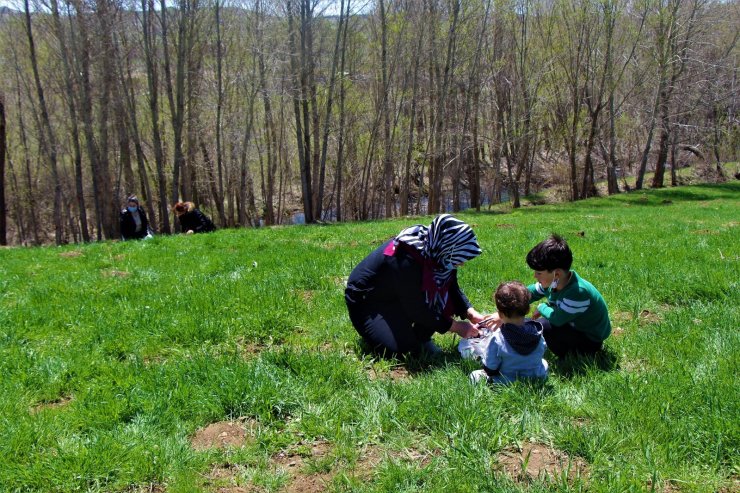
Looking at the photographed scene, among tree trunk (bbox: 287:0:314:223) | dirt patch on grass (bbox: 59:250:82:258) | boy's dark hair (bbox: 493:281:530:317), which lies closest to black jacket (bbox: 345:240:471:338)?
boy's dark hair (bbox: 493:281:530:317)

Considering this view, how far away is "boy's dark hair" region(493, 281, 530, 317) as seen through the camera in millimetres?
3635

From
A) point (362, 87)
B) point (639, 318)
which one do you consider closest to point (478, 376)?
point (639, 318)

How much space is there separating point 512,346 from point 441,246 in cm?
92

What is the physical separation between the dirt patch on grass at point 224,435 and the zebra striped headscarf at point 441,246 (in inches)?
66.0

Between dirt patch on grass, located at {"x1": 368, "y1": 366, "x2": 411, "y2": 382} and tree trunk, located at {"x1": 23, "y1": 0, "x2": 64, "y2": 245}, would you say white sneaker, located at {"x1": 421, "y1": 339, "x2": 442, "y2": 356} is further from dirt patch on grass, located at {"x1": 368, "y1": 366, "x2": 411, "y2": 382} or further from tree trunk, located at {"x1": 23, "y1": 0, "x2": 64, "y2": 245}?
tree trunk, located at {"x1": 23, "y1": 0, "x2": 64, "y2": 245}

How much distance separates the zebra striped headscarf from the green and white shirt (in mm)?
597

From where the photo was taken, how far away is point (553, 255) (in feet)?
12.7

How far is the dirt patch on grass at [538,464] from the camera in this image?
2689 millimetres

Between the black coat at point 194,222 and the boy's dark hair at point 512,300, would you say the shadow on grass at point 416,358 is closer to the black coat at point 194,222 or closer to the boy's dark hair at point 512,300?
the boy's dark hair at point 512,300

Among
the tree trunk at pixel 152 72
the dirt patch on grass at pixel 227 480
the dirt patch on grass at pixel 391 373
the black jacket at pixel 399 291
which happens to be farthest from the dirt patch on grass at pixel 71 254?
the tree trunk at pixel 152 72

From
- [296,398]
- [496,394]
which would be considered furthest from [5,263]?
[496,394]

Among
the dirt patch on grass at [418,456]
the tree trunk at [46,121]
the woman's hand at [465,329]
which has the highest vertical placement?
the tree trunk at [46,121]

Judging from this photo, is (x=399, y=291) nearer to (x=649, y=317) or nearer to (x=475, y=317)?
(x=475, y=317)

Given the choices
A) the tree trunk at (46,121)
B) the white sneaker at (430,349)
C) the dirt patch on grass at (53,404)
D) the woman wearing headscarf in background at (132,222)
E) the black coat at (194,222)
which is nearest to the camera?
the dirt patch on grass at (53,404)
